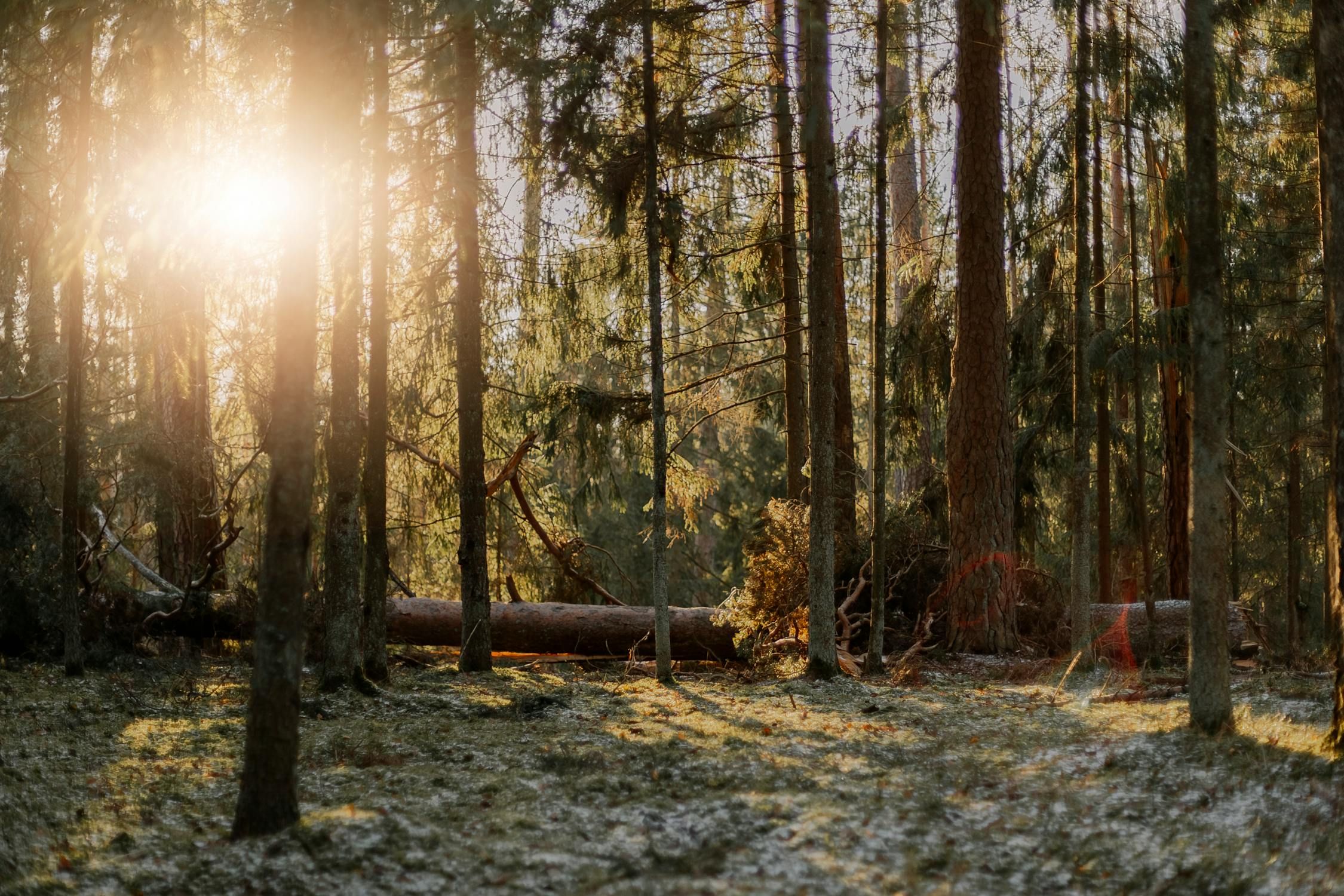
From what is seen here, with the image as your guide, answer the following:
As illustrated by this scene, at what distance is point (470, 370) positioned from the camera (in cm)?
1152

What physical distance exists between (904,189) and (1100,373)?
9.00 meters

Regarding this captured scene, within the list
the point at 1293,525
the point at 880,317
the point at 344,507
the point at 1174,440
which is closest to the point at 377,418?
the point at 344,507

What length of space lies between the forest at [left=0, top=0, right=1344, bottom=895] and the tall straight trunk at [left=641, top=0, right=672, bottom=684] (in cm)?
7

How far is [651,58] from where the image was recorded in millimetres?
10672

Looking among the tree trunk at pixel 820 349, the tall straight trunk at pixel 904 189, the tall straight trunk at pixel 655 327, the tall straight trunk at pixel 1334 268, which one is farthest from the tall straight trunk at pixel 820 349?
the tall straight trunk at pixel 1334 268

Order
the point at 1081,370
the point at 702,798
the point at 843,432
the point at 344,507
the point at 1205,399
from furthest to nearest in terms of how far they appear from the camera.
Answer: the point at 843,432 < the point at 1081,370 < the point at 344,507 < the point at 1205,399 < the point at 702,798

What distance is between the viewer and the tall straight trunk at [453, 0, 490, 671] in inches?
445

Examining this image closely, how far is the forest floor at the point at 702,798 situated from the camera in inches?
176

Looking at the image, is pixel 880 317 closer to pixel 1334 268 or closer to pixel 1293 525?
pixel 1334 268

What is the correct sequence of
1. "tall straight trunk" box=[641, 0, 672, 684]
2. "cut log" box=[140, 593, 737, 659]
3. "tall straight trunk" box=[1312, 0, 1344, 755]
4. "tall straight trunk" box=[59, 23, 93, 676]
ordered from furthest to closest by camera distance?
"cut log" box=[140, 593, 737, 659] < "tall straight trunk" box=[641, 0, 672, 684] < "tall straight trunk" box=[59, 23, 93, 676] < "tall straight trunk" box=[1312, 0, 1344, 755]

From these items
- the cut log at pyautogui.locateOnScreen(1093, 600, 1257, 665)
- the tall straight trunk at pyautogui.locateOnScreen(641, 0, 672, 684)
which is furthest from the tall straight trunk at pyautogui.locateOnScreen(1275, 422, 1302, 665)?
the tall straight trunk at pyautogui.locateOnScreen(641, 0, 672, 684)

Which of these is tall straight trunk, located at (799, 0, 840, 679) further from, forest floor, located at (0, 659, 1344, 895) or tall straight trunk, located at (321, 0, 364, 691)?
tall straight trunk, located at (321, 0, 364, 691)

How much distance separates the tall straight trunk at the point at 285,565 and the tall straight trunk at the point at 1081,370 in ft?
25.7

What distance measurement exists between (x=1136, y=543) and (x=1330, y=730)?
452 inches
